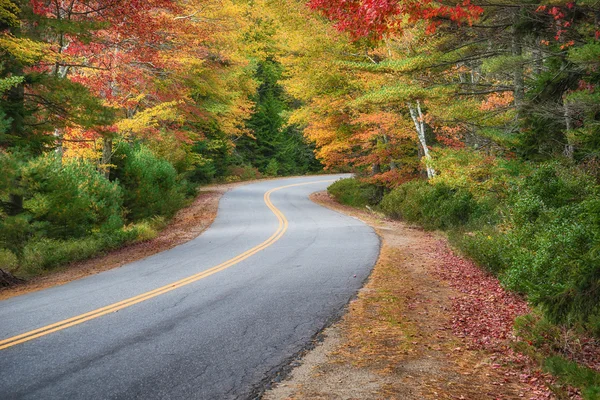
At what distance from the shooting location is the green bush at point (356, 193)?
28.6 meters

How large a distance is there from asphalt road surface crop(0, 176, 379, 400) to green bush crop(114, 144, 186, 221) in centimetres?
833

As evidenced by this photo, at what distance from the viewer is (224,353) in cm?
548

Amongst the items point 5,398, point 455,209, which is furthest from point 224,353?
point 455,209

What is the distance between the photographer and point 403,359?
5.37 meters

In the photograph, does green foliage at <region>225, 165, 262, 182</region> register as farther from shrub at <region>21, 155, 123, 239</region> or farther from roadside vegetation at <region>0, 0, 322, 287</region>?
shrub at <region>21, 155, 123, 239</region>

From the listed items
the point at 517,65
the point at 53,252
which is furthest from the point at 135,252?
the point at 517,65

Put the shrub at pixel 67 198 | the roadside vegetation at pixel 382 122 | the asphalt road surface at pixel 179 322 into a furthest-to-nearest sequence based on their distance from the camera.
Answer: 1. the shrub at pixel 67 198
2. the roadside vegetation at pixel 382 122
3. the asphalt road surface at pixel 179 322

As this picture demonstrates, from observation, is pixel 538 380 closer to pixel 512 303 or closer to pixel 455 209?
pixel 512 303

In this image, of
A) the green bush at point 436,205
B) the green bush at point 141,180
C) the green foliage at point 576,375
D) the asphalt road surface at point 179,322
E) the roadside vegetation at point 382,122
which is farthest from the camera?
the green bush at point 141,180

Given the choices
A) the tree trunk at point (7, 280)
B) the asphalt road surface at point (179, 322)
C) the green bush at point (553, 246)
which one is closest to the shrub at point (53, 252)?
the tree trunk at point (7, 280)

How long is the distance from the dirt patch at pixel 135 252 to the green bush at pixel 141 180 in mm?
1178

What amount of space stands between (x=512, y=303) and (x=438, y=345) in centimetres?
294

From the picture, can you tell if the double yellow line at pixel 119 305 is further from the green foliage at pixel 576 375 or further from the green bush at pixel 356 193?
the green bush at pixel 356 193

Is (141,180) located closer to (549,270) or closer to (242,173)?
(549,270)
